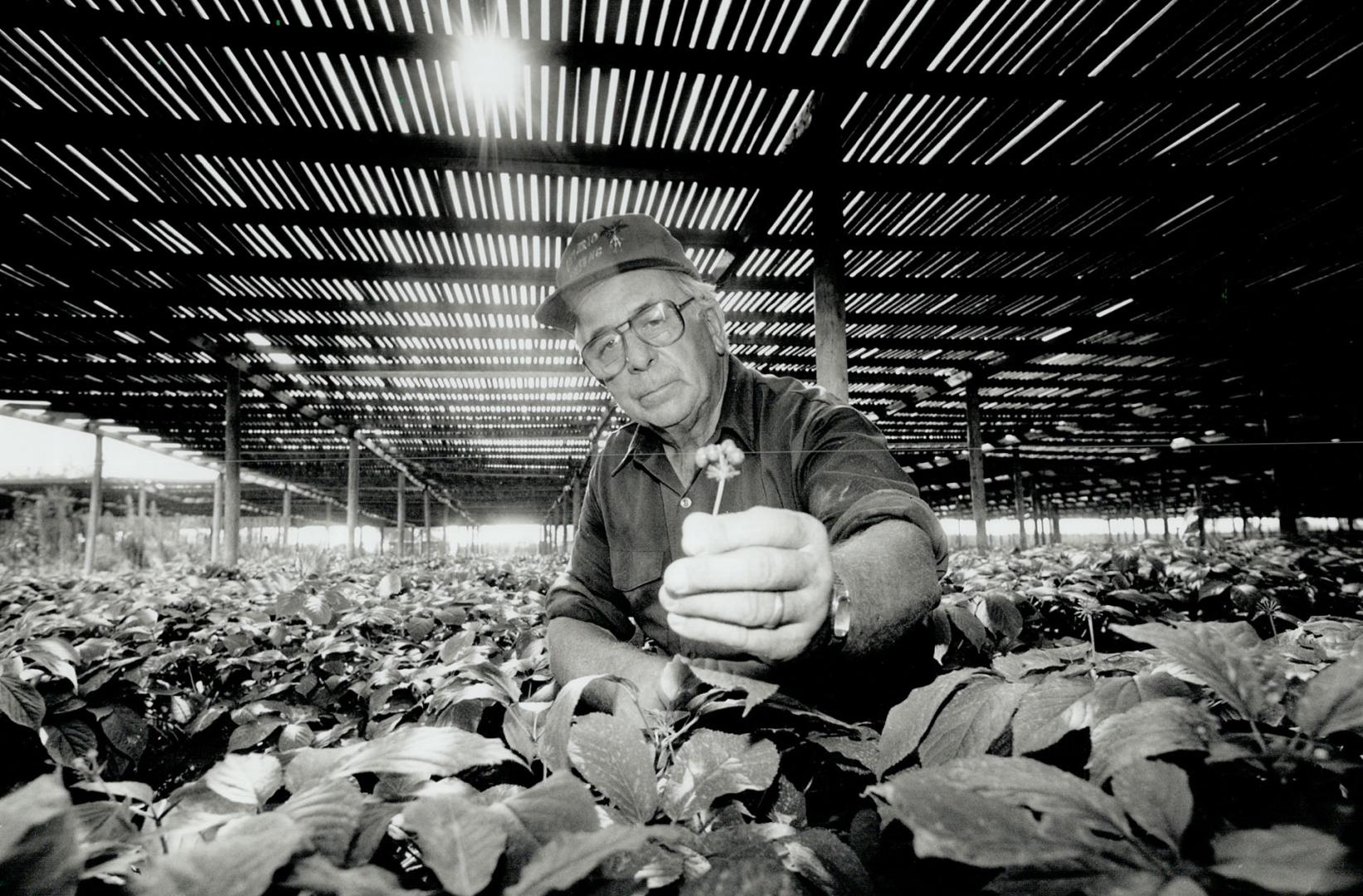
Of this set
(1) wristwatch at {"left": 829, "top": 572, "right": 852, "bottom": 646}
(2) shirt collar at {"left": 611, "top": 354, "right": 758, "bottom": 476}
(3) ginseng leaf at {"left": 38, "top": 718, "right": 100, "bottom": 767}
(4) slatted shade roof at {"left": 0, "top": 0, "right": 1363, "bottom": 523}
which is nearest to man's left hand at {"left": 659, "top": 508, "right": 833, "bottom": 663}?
(1) wristwatch at {"left": 829, "top": 572, "right": 852, "bottom": 646}

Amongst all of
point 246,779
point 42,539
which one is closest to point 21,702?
point 246,779

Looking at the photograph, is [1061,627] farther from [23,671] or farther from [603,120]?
[603,120]

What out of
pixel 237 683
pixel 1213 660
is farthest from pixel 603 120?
pixel 1213 660

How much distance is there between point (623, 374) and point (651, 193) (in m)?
4.11

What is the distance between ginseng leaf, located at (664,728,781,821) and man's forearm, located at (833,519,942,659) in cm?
29

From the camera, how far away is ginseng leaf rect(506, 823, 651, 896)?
44 cm

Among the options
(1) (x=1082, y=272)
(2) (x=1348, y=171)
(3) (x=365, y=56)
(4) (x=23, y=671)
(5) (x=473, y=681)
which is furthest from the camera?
(1) (x=1082, y=272)

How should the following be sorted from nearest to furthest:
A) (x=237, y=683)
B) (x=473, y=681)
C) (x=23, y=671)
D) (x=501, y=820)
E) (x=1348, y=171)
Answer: (x=501, y=820) → (x=473, y=681) → (x=23, y=671) → (x=237, y=683) → (x=1348, y=171)

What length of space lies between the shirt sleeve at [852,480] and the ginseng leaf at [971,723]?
559mm

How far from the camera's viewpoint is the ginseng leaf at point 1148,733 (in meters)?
0.61

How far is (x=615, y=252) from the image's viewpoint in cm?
227

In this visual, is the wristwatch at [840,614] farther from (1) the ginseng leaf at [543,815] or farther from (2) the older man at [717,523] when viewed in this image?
(1) the ginseng leaf at [543,815]

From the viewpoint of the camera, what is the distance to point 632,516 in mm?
2307

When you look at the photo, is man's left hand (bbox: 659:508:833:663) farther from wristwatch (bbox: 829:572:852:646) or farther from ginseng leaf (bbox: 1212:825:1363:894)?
ginseng leaf (bbox: 1212:825:1363:894)
